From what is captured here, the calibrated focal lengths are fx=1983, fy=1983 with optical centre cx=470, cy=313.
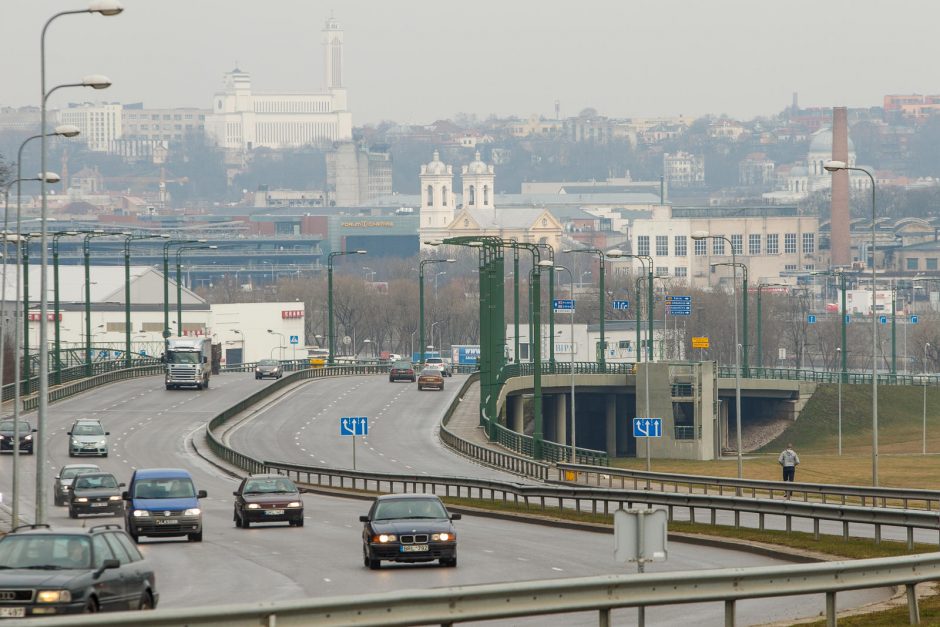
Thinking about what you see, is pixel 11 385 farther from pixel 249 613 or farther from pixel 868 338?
pixel 868 338

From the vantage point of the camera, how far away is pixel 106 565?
68.7 ft

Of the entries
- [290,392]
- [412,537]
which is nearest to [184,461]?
[290,392]

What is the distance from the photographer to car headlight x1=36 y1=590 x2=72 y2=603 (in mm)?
20062

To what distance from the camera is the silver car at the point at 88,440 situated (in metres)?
71.8

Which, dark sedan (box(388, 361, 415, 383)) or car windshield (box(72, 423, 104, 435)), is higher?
dark sedan (box(388, 361, 415, 383))

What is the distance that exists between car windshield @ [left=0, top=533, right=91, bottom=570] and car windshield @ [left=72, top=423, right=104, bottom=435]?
51.6m

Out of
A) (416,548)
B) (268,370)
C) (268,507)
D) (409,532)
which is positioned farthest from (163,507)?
(268,370)

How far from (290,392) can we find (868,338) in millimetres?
92411

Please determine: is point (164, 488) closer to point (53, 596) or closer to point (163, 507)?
point (163, 507)

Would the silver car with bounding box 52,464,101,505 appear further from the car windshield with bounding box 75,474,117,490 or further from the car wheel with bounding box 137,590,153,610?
the car wheel with bounding box 137,590,153,610

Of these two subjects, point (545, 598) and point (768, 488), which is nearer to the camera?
point (545, 598)

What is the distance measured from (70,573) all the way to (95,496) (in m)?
27.2

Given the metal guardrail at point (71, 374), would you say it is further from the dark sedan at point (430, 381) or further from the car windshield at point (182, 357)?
the dark sedan at point (430, 381)

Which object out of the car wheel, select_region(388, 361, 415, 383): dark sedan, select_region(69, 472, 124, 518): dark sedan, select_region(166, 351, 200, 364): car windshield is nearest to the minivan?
select_region(69, 472, 124, 518): dark sedan
